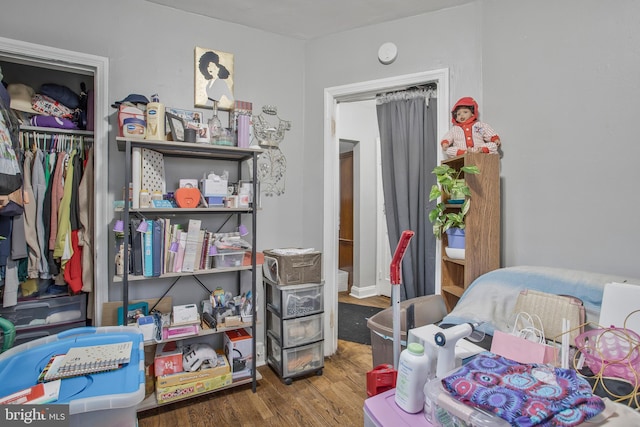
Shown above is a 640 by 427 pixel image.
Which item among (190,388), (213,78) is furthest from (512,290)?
(213,78)

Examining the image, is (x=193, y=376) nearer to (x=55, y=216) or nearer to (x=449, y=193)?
(x=55, y=216)

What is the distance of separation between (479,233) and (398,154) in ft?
3.50

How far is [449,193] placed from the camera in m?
2.01

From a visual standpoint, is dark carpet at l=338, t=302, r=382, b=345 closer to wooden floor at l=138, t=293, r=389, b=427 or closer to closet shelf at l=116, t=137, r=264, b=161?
wooden floor at l=138, t=293, r=389, b=427

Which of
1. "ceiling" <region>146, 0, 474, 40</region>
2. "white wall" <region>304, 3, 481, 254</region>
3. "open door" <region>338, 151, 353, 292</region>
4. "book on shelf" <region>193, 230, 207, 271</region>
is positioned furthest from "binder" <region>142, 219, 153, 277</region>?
"open door" <region>338, 151, 353, 292</region>

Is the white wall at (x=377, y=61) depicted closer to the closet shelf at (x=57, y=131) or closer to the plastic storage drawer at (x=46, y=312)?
the closet shelf at (x=57, y=131)

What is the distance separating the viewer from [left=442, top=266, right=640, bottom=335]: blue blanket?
1.39 m

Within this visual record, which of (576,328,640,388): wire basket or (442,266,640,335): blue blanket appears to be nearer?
(576,328,640,388): wire basket

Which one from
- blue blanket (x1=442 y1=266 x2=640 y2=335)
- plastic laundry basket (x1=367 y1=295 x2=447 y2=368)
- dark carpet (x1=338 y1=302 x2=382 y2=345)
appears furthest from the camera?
dark carpet (x1=338 y1=302 x2=382 y2=345)

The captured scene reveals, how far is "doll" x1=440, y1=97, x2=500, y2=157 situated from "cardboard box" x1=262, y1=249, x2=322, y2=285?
3.74ft

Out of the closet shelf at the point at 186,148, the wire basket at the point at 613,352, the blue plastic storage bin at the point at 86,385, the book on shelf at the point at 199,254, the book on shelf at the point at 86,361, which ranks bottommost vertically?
the blue plastic storage bin at the point at 86,385

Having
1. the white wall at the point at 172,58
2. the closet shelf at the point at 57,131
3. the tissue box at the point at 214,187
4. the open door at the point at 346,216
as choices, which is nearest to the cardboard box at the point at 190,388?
the white wall at the point at 172,58

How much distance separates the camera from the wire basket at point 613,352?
0.98m

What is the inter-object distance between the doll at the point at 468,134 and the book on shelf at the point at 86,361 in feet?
6.46
